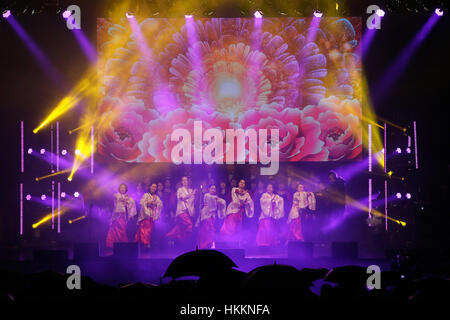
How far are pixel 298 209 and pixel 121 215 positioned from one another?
3836 mm

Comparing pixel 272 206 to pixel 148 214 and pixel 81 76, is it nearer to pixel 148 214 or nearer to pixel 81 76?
pixel 148 214

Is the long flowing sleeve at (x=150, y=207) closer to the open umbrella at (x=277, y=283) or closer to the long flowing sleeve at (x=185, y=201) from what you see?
the long flowing sleeve at (x=185, y=201)

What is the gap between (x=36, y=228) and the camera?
33.4 feet

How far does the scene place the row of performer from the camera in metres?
9.63

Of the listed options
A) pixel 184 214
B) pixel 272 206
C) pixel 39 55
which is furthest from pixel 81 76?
pixel 272 206

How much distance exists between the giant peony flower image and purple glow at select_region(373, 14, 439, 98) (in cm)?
94

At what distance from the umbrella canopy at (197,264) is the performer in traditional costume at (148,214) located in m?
6.73

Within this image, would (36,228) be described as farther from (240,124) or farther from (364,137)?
(364,137)

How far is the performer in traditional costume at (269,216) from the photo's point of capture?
965 centimetres

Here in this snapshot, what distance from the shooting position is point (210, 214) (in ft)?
31.6

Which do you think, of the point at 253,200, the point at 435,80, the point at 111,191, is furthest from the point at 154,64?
the point at 435,80

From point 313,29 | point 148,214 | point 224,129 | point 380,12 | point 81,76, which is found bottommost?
point 148,214

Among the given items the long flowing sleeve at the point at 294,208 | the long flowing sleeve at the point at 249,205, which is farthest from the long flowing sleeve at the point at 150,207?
the long flowing sleeve at the point at 294,208
